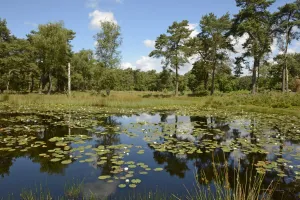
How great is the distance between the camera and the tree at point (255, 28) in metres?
30.3

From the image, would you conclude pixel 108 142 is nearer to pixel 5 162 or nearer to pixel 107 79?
pixel 5 162

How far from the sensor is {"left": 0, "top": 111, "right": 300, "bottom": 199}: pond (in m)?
4.93

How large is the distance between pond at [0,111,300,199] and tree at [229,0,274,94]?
76.4 ft

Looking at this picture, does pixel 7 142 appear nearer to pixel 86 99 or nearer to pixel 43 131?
pixel 43 131

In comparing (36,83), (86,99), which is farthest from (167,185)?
(36,83)

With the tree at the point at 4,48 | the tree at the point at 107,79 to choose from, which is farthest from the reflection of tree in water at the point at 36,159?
the tree at the point at 4,48

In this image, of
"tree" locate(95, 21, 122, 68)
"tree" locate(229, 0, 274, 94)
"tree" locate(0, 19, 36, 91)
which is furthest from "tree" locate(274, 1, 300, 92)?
"tree" locate(0, 19, 36, 91)

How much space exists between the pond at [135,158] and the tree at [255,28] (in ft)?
76.4

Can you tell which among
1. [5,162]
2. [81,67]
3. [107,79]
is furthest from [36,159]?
[81,67]

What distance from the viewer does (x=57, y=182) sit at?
4945 mm

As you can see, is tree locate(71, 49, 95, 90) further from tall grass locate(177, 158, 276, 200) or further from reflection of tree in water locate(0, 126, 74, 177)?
tall grass locate(177, 158, 276, 200)

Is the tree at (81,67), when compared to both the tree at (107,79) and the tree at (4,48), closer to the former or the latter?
the tree at (4,48)

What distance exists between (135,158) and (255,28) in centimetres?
3033

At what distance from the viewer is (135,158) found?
22.2 ft
